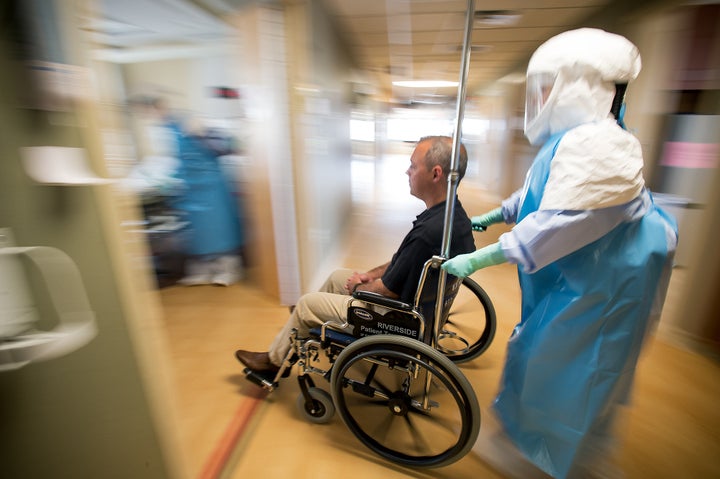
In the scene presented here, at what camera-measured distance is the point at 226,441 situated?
1288 millimetres

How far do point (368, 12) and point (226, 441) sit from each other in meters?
2.81

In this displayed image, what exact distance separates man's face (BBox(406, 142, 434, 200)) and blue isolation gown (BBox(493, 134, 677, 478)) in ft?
1.12

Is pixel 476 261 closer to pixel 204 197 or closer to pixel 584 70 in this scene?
pixel 584 70

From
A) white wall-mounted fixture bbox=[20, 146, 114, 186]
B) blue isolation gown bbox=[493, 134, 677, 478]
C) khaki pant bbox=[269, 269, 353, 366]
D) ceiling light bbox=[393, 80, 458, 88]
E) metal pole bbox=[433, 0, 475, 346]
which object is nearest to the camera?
white wall-mounted fixture bbox=[20, 146, 114, 186]

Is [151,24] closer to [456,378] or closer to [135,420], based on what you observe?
[135,420]

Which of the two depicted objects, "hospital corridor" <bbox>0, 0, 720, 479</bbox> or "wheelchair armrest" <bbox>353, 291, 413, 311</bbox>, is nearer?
"hospital corridor" <bbox>0, 0, 720, 479</bbox>

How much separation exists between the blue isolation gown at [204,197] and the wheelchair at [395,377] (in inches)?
55.0

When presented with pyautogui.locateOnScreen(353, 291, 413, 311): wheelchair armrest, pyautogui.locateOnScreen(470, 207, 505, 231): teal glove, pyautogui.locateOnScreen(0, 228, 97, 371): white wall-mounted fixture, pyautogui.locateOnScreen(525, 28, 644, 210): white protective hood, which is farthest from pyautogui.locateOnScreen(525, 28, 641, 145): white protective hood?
pyautogui.locateOnScreen(0, 228, 97, 371): white wall-mounted fixture

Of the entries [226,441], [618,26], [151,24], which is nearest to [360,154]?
[151,24]

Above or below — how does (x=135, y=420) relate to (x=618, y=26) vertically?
below

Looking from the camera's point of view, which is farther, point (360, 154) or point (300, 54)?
point (360, 154)

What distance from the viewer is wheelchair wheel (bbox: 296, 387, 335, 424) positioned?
133 centimetres

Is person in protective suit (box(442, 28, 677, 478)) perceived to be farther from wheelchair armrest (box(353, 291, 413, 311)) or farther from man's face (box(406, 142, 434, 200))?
man's face (box(406, 142, 434, 200))

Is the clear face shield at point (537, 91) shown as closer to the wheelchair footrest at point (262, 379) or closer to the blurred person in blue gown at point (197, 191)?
the wheelchair footrest at point (262, 379)
